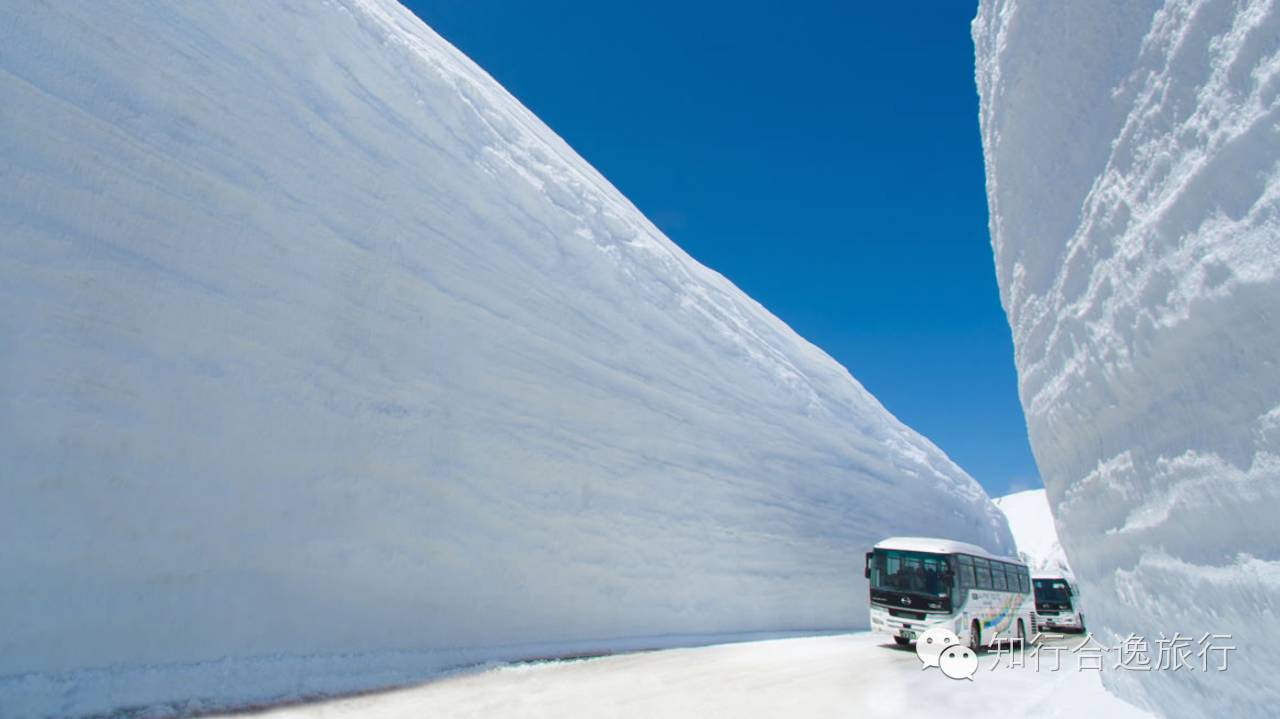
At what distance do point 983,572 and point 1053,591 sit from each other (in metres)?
9.65

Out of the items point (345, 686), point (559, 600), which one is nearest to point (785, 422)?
point (559, 600)

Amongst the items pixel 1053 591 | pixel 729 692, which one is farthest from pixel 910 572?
pixel 1053 591

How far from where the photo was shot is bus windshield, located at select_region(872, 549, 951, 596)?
38.3ft

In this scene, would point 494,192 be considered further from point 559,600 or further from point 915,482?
point 915,482

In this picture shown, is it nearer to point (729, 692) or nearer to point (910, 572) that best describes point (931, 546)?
point (910, 572)

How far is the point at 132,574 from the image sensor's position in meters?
6.29

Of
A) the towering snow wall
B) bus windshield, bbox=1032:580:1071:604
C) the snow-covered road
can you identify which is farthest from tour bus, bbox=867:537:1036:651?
bus windshield, bbox=1032:580:1071:604

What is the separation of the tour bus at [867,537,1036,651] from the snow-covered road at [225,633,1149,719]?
1.18 m

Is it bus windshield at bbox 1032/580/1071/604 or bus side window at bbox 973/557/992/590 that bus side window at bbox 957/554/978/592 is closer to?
bus side window at bbox 973/557/992/590

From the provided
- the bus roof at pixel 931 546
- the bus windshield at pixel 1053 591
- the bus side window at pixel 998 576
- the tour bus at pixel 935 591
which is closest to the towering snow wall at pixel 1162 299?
the tour bus at pixel 935 591

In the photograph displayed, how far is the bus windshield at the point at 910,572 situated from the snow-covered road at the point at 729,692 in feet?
4.71

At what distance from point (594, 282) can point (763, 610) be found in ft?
24.7

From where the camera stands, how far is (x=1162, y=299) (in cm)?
402

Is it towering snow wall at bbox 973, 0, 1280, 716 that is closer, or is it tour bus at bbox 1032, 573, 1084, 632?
towering snow wall at bbox 973, 0, 1280, 716
